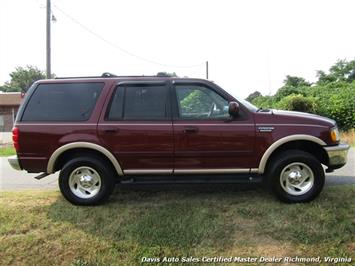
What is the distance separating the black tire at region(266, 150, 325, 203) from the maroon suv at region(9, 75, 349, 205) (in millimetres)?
14

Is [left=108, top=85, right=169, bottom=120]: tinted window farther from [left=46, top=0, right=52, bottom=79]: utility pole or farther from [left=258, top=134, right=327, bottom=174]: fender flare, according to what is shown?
[left=46, top=0, right=52, bottom=79]: utility pole

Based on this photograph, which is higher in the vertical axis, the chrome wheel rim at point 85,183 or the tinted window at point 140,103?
the tinted window at point 140,103

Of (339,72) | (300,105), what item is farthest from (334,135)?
(339,72)

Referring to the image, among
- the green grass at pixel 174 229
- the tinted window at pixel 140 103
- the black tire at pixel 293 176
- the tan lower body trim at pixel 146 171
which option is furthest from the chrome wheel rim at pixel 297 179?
the tinted window at pixel 140 103

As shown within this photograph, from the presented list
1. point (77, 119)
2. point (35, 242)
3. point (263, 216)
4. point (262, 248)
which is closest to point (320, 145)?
point (263, 216)

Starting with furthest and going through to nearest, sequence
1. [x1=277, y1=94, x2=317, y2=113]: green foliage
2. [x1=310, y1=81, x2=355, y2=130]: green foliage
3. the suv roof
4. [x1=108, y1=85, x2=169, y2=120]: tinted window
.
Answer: [x1=310, y1=81, x2=355, y2=130]: green foliage, [x1=277, y1=94, x2=317, y2=113]: green foliage, the suv roof, [x1=108, y1=85, x2=169, y2=120]: tinted window

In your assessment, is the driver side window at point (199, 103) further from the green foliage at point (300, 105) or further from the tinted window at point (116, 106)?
the green foliage at point (300, 105)

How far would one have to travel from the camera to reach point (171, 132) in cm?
590

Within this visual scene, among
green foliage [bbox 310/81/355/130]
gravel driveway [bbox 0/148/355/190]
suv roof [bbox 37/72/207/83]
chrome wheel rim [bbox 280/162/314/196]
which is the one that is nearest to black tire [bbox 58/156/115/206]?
suv roof [bbox 37/72/207/83]

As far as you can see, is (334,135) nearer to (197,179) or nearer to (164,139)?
(197,179)

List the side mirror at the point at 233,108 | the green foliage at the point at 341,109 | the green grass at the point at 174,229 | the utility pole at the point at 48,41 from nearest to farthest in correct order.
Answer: the green grass at the point at 174,229, the side mirror at the point at 233,108, the utility pole at the point at 48,41, the green foliage at the point at 341,109

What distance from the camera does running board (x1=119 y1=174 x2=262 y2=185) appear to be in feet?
19.5

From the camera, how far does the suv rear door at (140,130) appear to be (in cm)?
592

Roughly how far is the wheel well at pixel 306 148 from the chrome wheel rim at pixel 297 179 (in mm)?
284
